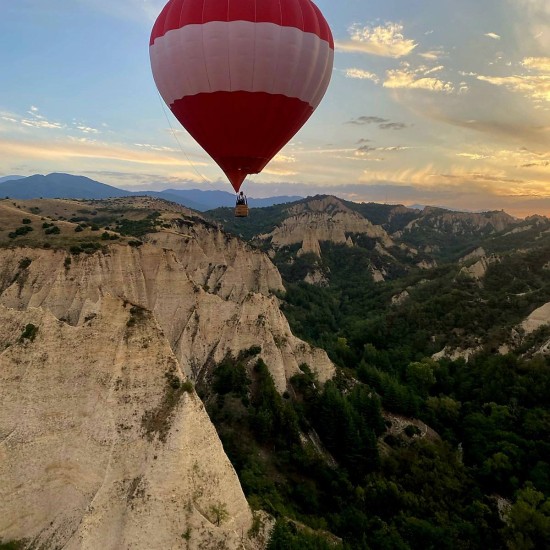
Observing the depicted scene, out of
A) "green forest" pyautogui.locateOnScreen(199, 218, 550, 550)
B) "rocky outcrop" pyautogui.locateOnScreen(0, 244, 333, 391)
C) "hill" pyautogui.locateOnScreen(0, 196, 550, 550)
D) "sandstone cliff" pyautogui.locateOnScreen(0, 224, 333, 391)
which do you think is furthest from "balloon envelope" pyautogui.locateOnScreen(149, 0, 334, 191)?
"green forest" pyautogui.locateOnScreen(199, 218, 550, 550)

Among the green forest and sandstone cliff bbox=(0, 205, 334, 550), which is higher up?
sandstone cliff bbox=(0, 205, 334, 550)

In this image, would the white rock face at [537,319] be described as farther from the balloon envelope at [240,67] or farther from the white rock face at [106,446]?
the white rock face at [106,446]

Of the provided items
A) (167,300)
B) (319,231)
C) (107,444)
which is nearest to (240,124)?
(107,444)

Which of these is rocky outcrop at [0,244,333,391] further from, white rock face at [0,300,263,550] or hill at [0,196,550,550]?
white rock face at [0,300,263,550]

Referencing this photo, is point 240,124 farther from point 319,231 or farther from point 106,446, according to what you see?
point 319,231

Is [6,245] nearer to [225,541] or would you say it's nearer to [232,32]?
[232,32]

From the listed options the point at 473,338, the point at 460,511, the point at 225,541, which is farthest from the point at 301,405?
the point at 473,338
